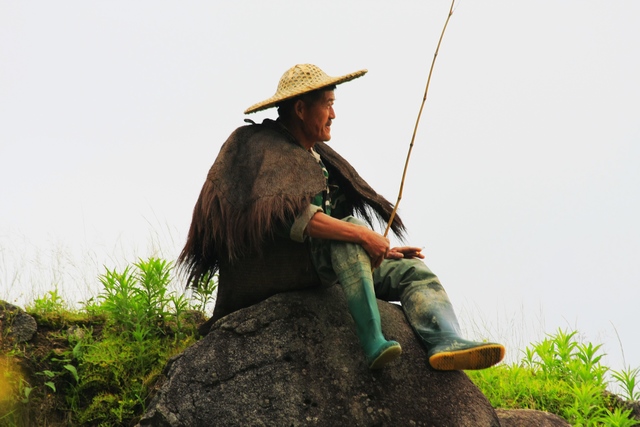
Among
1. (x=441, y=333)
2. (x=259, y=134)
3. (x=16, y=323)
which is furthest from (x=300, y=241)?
(x=16, y=323)

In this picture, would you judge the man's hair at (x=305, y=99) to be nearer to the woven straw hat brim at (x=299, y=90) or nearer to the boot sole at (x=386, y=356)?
the woven straw hat brim at (x=299, y=90)

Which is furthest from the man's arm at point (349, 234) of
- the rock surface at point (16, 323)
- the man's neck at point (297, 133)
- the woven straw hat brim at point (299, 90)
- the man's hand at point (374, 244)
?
the rock surface at point (16, 323)

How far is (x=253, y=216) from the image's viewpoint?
5.26 meters

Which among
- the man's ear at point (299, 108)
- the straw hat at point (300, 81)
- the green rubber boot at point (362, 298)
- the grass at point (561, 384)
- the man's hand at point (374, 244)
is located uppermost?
the straw hat at point (300, 81)

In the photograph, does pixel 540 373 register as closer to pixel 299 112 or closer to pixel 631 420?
pixel 631 420

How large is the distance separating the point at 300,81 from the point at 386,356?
1.82 m

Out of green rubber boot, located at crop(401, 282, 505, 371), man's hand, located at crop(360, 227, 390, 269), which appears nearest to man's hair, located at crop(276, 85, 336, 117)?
man's hand, located at crop(360, 227, 390, 269)

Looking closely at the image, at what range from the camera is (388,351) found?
4938 mm

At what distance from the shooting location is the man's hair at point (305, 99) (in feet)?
18.4

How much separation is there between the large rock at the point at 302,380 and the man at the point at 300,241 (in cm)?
15

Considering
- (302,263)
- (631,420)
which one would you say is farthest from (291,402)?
(631,420)

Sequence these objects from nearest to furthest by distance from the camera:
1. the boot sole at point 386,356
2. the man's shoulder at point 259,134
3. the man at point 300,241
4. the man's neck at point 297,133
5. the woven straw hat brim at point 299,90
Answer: the boot sole at point 386,356 → the man at point 300,241 → the woven straw hat brim at point 299,90 → the man's shoulder at point 259,134 → the man's neck at point 297,133

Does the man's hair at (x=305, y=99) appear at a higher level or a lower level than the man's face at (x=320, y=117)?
higher

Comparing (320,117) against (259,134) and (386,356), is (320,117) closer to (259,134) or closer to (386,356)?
(259,134)
